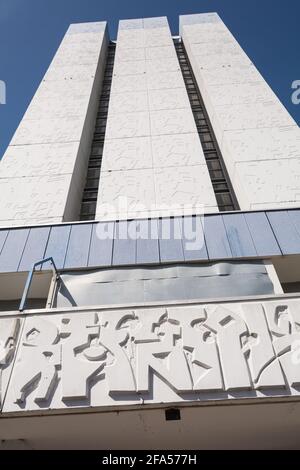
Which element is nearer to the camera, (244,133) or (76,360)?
(76,360)

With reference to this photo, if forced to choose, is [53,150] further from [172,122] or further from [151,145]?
[172,122]

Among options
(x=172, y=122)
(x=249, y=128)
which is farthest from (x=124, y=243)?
(x=172, y=122)

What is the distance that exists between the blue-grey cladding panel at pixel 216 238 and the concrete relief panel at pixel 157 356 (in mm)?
1095

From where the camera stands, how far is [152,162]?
306 inches

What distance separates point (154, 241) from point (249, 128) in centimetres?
537

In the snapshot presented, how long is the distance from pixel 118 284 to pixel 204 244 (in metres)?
1.51

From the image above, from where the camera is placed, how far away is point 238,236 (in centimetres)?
477

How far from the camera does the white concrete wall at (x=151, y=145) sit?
6819mm

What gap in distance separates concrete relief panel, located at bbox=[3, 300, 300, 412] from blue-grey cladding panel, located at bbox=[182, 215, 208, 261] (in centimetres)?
111

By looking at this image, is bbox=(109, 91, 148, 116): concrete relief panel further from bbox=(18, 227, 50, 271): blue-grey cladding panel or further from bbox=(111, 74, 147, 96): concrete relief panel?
bbox=(18, 227, 50, 271): blue-grey cladding panel

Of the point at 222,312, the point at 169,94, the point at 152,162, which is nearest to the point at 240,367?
the point at 222,312

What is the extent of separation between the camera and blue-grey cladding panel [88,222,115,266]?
15.1 feet

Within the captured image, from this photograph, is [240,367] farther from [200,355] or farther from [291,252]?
[291,252]

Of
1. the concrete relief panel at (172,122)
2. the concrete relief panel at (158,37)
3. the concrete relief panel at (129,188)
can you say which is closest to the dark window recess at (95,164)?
the concrete relief panel at (129,188)
